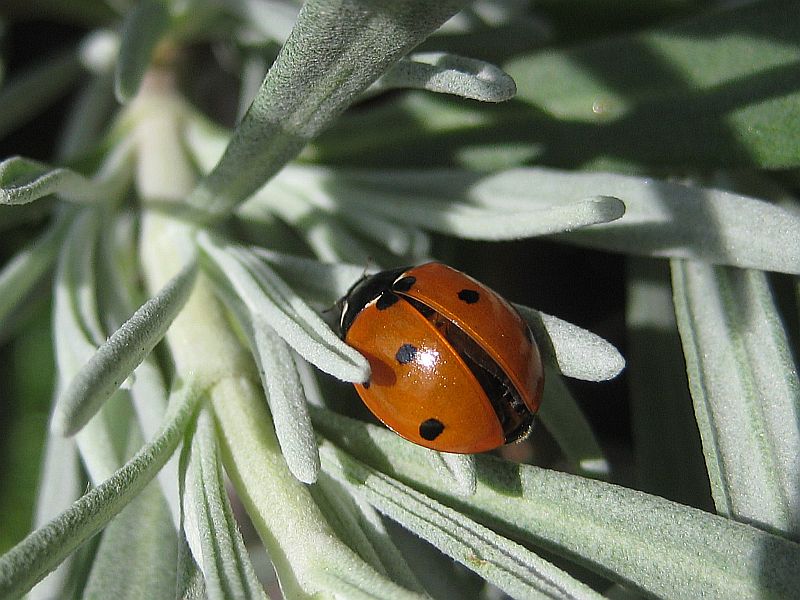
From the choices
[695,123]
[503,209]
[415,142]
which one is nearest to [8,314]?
[415,142]

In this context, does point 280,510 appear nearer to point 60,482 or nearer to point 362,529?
point 362,529

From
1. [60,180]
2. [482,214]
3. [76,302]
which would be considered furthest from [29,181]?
[482,214]

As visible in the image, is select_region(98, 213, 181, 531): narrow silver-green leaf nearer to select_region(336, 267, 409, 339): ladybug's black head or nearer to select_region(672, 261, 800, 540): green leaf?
select_region(336, 267, 409, 339): ladybug's black head

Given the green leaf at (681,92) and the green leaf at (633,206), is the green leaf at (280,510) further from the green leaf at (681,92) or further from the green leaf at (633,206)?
the green leaf at (681,92)

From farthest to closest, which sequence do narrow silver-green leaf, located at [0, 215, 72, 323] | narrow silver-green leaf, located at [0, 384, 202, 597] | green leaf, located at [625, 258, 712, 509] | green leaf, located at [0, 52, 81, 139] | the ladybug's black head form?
green leaf, located at [0, 52, 81, 139] < narrow silver-green leaf, located at [0, 215, 72, 323] < green leaf, located at [625, 258, 712, 509] < the ladybug's black head < narrow silver-green leaf, located at [0, 384, 202, 597]

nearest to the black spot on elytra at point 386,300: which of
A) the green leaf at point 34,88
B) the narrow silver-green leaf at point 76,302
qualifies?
the narrow silver-green leaf at point 76,302

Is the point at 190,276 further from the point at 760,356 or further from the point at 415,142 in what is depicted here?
the point at 760,356

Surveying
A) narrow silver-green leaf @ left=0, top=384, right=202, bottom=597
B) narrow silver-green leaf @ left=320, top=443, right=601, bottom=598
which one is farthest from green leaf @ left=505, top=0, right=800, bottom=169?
narrow silver-green leaf @ left=0, top=384, right=202, bottom=597
